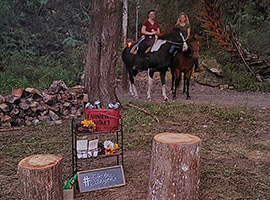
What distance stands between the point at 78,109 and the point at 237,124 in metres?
3.50

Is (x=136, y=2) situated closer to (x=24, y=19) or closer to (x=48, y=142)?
(x=24, y=19)

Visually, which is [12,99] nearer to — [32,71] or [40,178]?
[40,178]

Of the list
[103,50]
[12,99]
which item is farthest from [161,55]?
[12,99]

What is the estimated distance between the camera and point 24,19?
51.9ft

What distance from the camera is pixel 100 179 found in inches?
142

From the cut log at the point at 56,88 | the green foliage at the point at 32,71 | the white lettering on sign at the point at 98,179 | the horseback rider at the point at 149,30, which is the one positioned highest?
the horseback rider at the point at 149,30

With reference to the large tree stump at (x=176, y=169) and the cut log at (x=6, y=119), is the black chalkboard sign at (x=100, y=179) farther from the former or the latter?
the cut log at (x=6, y=119)

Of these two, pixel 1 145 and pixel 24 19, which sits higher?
pixel 24 19

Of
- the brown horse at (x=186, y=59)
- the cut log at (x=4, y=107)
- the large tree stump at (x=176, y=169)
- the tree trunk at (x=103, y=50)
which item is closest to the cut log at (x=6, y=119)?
the cut log at (x=4, y=107)

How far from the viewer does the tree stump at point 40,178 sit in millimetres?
2865

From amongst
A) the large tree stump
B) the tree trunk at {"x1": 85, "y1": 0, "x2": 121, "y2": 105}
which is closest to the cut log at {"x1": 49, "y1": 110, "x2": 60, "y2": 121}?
the tree trunk at {"x1": 85, "y1": 0, "x2": 121, "y2": 105}

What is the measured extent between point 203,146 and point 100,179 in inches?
82.9

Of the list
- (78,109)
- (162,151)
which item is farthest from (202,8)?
(162,151)

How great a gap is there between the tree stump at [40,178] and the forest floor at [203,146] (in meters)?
0.57
